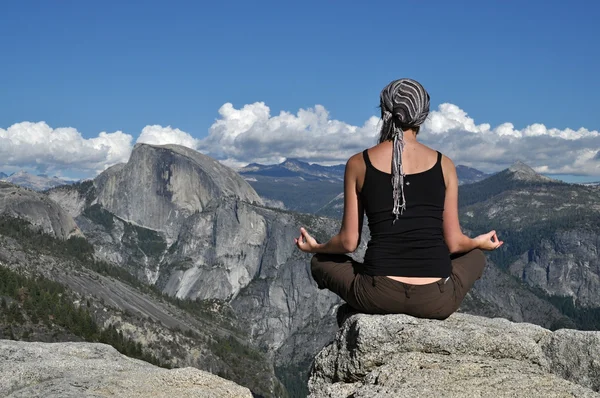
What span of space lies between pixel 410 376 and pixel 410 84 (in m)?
4.86

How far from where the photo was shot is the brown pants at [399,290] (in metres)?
10.0

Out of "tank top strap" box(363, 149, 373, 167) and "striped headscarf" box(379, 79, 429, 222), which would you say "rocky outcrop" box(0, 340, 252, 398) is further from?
"tank top strap" box(363, 149, 373, 167)

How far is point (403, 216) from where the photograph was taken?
32.5 feet

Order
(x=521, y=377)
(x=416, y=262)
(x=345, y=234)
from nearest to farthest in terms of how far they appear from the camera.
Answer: (x=521, y=377) → (x=416, y=262) → (x=345, y=234)

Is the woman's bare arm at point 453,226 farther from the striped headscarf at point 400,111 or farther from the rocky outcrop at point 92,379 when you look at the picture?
the rocky outcrop at point 92,379

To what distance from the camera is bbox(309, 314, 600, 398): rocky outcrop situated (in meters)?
8.26

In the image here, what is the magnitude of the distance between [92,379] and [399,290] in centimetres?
575

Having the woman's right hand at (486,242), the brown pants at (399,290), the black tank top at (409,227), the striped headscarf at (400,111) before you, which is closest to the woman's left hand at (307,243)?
the brown pants at (399,290)

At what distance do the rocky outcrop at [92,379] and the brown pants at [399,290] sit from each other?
2875mm

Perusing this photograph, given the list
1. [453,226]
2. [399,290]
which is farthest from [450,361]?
[453,226]

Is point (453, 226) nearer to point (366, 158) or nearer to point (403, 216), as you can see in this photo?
point (403, 216)

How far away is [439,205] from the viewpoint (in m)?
10.2

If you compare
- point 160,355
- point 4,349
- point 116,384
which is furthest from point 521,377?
point 160,355

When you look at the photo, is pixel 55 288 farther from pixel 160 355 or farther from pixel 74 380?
pixel 74 380
